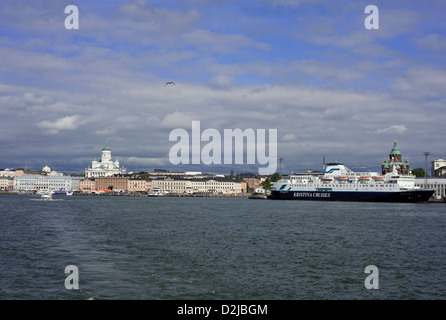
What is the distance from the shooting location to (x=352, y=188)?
271 feet

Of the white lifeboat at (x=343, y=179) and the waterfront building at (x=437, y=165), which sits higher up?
the waterfront building at (x=437, y=165)

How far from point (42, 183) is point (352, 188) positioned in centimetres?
13723

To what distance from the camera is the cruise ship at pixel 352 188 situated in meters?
78.9

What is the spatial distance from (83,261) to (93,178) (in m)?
177

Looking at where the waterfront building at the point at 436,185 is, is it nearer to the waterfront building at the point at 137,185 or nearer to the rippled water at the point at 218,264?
the rippled water at the point at 218,264

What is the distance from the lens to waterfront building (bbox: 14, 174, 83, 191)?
179 metres

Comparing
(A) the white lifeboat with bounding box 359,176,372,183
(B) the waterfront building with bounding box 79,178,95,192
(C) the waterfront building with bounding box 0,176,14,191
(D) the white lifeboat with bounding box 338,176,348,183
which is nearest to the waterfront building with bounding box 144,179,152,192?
(B) the waterfront building with bounding box 79,178,95,192

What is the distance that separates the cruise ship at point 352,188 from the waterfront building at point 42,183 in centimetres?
11399

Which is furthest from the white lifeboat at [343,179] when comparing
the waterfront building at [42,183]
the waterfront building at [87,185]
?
the waterfront building at [42,183]

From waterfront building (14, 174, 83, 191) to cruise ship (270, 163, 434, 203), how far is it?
114 m

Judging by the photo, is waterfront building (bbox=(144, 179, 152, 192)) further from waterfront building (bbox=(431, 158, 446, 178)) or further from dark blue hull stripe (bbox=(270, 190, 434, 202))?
waterfront building (bbox=(431, 158, 446, 178))

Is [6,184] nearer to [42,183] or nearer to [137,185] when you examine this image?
[42,183]
